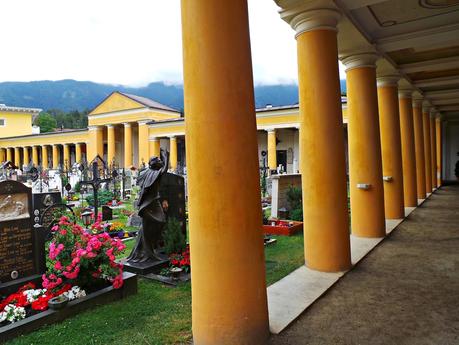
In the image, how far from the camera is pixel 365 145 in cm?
716

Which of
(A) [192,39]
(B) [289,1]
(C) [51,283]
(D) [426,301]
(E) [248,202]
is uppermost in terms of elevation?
(B) [289,1]

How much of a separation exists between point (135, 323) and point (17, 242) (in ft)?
7.22

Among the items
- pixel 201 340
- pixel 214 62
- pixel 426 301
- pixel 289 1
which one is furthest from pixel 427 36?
pixel 201 340

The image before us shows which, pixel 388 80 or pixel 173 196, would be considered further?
pixel 388 80

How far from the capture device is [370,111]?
7.16 m

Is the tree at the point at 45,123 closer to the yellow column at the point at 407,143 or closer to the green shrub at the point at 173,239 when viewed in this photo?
the yellow column at the point at 407,143

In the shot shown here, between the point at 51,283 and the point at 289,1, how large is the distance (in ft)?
15.7

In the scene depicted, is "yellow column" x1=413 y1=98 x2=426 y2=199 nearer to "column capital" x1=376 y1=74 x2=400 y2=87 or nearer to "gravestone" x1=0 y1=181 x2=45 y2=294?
"column capital" x1=376 y1=74 x2=400 y2=87

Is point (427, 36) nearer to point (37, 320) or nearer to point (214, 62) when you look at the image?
point (214, 62)

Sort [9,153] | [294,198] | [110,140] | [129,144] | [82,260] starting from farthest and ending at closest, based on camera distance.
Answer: [9,153] → [110,140] → [129,144] → [294,198] → [82,260]

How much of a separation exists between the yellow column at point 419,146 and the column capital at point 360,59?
694 centimetres

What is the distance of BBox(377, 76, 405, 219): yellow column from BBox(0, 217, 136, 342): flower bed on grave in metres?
7.25

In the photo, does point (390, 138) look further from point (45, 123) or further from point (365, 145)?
point (45, 123)

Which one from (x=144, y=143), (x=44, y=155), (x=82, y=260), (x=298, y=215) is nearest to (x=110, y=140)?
(x=144, y=143)
